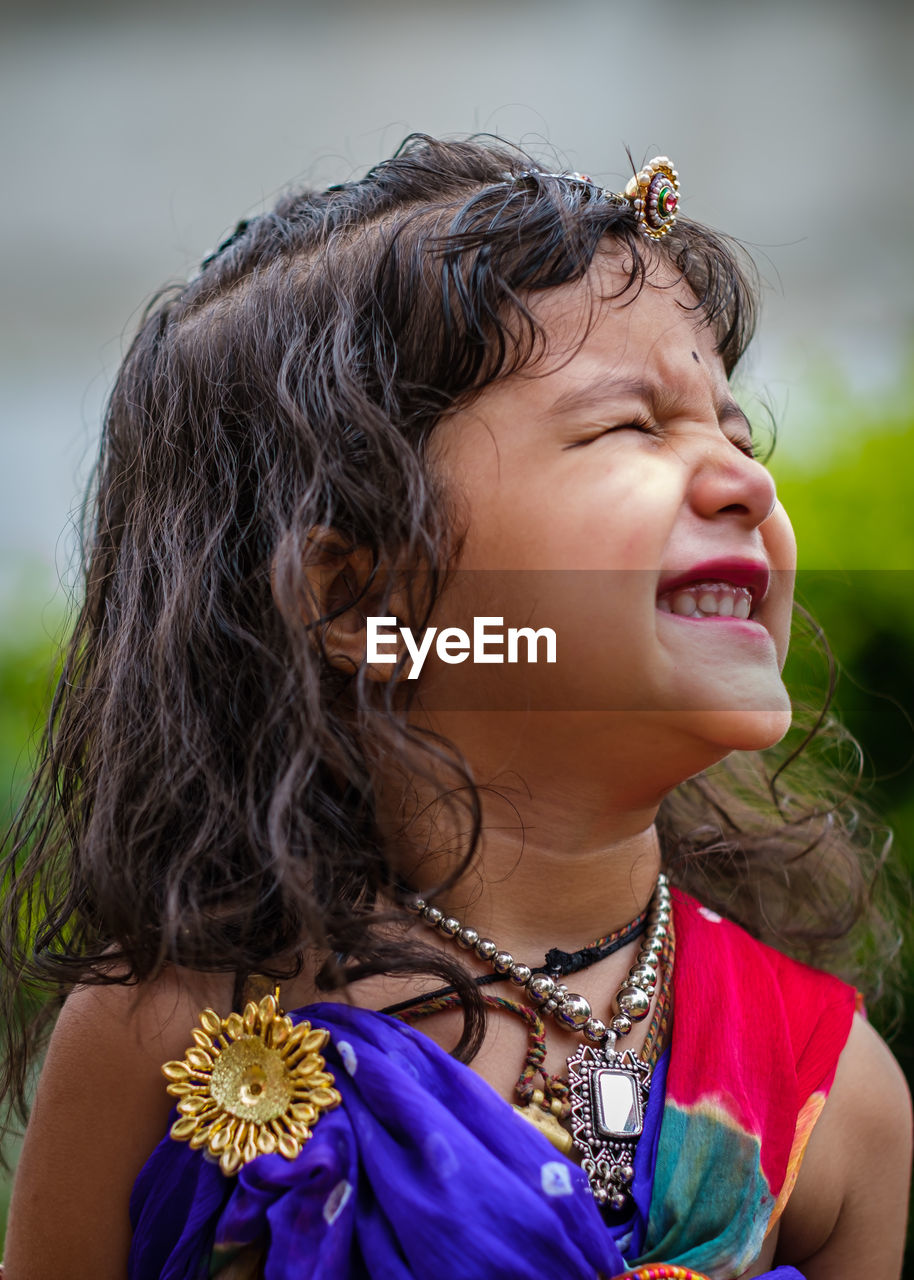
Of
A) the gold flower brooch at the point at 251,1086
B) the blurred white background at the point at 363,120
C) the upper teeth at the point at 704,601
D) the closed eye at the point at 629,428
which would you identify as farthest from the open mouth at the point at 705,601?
the blurred white background at the point at 363,120

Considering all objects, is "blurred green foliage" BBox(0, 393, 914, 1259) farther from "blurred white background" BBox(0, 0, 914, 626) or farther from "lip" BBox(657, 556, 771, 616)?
"blurred white background" BBox(0, 0, 914, 626)

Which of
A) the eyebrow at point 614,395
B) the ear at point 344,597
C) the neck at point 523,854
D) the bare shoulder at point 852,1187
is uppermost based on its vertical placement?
the eyebrow at point 614,395

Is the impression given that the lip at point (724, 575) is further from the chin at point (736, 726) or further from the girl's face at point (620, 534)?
the chin at point (736, 726)

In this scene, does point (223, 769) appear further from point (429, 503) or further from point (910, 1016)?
point (910, 1016)

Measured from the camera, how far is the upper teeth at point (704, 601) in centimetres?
120

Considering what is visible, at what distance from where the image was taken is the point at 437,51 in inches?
208

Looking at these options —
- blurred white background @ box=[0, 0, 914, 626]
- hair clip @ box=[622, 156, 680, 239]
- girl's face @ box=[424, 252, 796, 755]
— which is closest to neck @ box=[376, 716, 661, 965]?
girl's face @ box=[424, 252, 796, 755]

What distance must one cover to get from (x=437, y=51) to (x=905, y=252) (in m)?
2.23

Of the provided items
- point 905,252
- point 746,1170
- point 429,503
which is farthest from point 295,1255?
point 905,252

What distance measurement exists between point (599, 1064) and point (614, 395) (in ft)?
2.21

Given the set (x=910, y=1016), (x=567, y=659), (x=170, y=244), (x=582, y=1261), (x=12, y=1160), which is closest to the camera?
(x=582, y=1261)

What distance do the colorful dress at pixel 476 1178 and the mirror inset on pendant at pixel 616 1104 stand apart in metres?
0.02

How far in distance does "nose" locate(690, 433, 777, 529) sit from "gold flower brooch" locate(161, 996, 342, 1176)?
0.64m

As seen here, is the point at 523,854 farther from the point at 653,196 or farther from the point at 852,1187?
the point at 653,196
